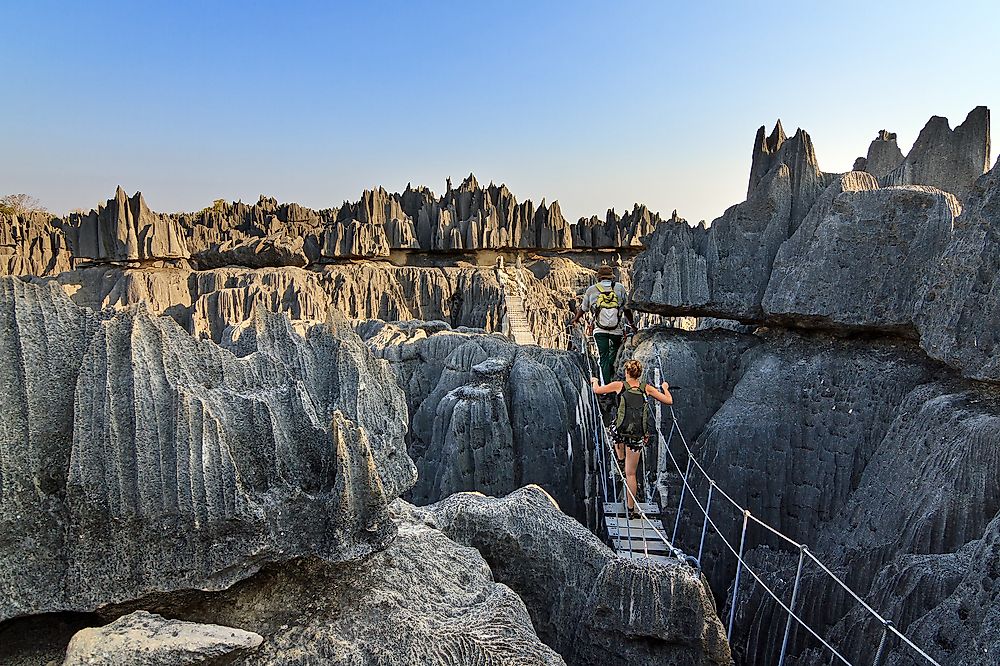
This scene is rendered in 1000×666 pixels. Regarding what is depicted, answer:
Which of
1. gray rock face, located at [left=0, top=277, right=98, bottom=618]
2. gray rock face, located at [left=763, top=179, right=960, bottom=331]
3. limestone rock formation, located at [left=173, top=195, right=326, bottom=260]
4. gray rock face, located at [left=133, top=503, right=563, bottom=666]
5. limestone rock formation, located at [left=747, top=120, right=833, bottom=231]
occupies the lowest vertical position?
gray rock face, located at [left=133, top=503, right=563, bottom=666]

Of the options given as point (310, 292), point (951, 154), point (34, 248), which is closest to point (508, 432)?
point (951, 154)

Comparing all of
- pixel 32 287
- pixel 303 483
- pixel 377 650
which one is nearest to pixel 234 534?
pixel 303 483

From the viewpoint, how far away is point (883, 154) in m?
9.16

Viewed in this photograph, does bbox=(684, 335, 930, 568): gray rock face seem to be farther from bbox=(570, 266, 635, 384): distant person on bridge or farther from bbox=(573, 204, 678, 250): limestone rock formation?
bbox=(573, 204, 678, 250): limestone rock formation

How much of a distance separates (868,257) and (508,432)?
413 centimetres

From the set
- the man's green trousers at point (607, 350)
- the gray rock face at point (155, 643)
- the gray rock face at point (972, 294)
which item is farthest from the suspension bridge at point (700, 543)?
the gray rock face at point (155, 643)

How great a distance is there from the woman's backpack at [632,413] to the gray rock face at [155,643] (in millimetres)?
2746

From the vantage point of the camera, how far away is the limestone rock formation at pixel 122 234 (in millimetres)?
23719

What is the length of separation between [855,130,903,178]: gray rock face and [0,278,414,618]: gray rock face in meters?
9.43

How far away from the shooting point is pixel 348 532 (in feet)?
7.27

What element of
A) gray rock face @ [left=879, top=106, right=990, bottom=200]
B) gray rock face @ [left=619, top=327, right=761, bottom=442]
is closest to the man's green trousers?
gray rock face @ [left=619, top=327, right=761, bottom=442]

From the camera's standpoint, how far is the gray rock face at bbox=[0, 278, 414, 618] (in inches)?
75.1

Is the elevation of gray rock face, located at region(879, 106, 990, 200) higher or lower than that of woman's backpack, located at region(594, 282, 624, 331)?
higher

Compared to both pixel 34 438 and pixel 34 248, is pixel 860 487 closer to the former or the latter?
pixel 34 438
